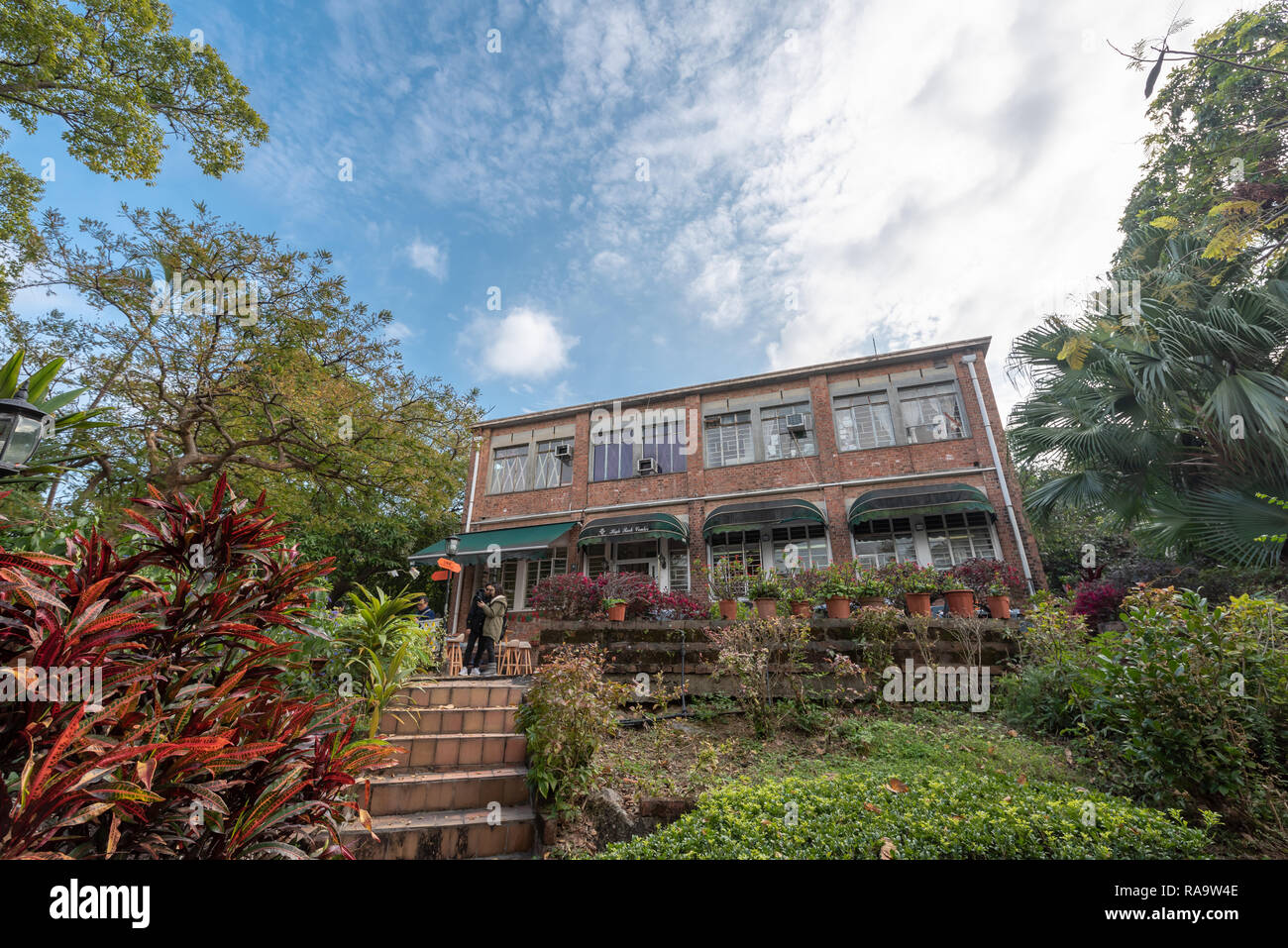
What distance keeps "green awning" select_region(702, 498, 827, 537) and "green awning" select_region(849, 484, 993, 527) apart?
1.06 m

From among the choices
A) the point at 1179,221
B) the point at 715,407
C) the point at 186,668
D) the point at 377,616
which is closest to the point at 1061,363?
the point at 1179,221

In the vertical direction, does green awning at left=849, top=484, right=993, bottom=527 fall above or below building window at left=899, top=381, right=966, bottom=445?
below

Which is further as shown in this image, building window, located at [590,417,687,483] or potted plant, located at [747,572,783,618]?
building window, located at [590,417,687,483]

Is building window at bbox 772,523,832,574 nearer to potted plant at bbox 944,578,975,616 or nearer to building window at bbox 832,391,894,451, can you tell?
building window at bbox 832,391,894,451

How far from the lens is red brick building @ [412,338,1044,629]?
12328mm

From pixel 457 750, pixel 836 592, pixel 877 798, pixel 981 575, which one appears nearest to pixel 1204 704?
pixel 877 798

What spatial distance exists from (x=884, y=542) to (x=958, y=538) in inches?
63.2

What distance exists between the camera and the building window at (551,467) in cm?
1644

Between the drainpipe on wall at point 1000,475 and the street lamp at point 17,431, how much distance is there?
14.0m

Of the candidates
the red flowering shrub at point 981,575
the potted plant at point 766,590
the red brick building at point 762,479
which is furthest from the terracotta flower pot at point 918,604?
the red brick building at point 762,479

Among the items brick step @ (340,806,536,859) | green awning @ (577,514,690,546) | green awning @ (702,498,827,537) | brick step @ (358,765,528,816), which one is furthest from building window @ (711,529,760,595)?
brick step @ (340,806,536,859)

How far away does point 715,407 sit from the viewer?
1560 centimetres

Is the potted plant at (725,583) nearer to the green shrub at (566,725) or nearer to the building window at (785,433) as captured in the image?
the building window at (785,433)
